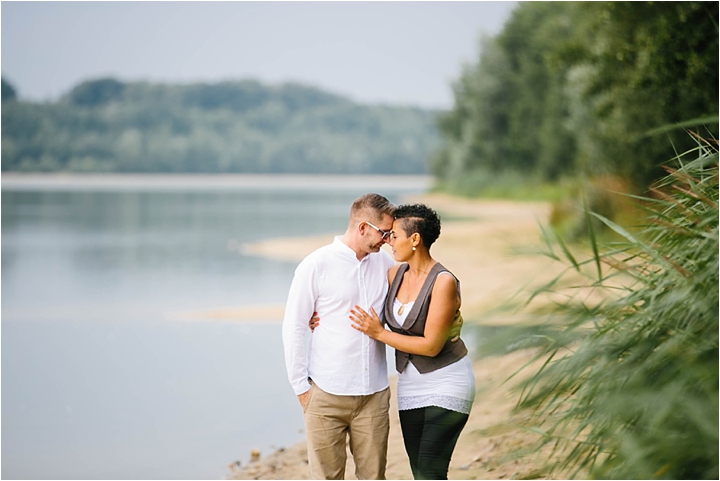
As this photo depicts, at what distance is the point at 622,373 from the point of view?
2.21 m

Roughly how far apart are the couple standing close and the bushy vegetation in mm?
1078

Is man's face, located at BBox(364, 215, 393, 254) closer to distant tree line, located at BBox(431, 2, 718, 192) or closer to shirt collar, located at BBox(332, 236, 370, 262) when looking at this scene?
shirt collar, located at BBox(332, 236, 370, 262)

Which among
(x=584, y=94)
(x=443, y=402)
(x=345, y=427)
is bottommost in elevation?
(x=345, y=427)

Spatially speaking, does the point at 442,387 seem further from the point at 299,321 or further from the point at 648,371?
the point at 648,371

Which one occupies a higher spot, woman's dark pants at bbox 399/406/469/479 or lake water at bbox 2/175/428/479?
woman's dark pants at bbox 399/406/469/479

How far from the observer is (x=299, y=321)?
3812mm

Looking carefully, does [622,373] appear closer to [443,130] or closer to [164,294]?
[164,294]

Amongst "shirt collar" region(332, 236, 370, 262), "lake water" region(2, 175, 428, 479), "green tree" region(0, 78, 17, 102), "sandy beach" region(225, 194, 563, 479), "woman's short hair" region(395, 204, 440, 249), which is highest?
"green tree" region(0, 78, 17, 102)

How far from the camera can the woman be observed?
11.9ft

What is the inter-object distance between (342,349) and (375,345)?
0.50 feet

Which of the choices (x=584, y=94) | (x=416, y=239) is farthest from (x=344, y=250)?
(x=584, y=94)

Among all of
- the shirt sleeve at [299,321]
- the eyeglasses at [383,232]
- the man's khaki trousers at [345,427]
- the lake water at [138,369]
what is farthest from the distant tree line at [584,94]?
the lake water at [138,369]

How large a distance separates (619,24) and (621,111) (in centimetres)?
351

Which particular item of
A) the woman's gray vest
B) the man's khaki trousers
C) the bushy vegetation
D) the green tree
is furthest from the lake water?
the green tree
